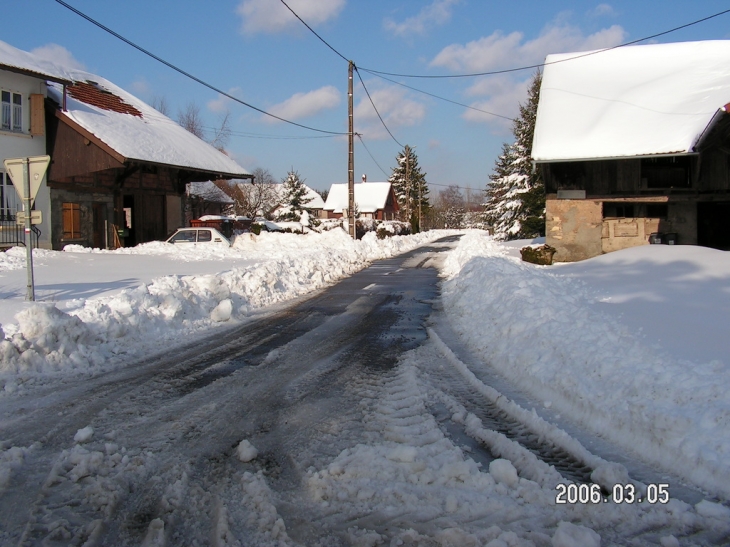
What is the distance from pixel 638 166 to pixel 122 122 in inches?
822

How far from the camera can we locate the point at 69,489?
370 cm

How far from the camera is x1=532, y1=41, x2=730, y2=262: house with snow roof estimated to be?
1730cm

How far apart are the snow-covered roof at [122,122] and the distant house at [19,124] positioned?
13 cm

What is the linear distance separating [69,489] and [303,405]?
7.39 ft

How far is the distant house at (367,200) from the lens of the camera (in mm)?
73500

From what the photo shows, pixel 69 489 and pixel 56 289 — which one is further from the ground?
pixel 56 289

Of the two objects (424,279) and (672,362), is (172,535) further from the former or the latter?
(424,279)

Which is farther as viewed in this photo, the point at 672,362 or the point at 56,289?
the point at 56,289

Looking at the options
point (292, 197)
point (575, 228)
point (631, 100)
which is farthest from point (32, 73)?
point (292, 197)

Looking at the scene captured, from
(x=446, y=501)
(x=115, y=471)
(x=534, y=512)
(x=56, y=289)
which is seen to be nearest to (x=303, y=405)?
(x=115, y=471)

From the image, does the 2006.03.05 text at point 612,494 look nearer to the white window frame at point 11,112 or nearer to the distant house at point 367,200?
the white window frame at point 11,112

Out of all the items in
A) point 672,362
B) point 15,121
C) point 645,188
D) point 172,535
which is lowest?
point 172,535

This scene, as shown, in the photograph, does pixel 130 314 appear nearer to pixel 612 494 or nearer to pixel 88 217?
pixel 612 494

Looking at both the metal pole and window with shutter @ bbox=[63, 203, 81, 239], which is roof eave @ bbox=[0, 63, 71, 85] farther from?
the metal pole
